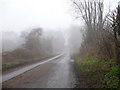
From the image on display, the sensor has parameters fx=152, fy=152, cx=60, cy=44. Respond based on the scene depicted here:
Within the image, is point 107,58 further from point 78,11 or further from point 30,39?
point 30,39

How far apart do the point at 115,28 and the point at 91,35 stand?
704 inches

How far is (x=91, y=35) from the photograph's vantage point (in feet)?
90.1

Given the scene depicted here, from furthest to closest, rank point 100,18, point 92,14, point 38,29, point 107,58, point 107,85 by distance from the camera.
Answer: point 38,29 → point 92,14 → point 100,18 → point 107,58 → point 107,85

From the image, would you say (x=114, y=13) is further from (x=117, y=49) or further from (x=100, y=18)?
(x=100, y=18)

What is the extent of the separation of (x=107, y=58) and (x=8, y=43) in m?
40.5

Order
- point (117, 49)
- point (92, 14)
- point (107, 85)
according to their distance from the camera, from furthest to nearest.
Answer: point (92, 14) → point (117, 49) → point (107, 85)

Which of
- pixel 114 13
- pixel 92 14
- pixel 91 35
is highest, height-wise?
pixel 92 14

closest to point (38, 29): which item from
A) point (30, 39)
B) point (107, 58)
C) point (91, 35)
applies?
point (30, 39)

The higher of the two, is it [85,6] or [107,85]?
[85,6]

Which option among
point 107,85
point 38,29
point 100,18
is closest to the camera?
point 107,85

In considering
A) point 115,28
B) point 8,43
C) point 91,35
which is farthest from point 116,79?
point 8,43

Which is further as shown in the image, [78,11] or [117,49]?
[78,11]

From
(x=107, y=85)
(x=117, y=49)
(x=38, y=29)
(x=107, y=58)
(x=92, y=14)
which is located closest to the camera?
(x=107, y=85)

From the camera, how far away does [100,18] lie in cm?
2677
